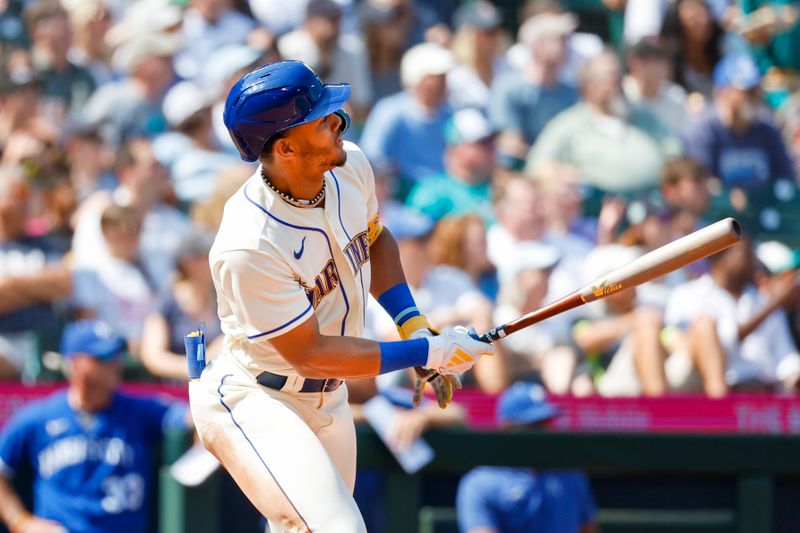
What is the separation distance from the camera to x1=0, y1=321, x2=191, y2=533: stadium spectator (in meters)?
6.31

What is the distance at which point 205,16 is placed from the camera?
9.52m

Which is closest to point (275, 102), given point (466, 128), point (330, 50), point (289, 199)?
point (289, 199)

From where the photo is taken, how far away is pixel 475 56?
970 centimetres

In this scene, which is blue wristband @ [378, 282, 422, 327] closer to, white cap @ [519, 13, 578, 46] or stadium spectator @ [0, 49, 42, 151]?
stadium spectator @ [0, 49, 42, 151]

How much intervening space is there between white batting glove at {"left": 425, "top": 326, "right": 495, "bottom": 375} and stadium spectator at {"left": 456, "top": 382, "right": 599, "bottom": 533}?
81.4 inches

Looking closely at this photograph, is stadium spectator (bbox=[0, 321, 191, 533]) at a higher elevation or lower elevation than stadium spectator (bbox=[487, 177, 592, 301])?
lower

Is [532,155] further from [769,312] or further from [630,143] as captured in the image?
[769,312]

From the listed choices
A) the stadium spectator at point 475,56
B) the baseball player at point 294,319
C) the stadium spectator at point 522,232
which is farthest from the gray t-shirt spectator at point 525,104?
the baseball player at point 294,319

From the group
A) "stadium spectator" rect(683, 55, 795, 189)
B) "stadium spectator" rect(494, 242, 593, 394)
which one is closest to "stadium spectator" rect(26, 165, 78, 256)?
"stadium spectator" rect(494, 242, 593, 394)

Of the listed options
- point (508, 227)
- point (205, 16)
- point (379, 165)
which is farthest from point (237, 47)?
point (508, 227)

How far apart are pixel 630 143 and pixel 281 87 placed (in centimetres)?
538

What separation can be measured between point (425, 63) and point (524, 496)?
373cm

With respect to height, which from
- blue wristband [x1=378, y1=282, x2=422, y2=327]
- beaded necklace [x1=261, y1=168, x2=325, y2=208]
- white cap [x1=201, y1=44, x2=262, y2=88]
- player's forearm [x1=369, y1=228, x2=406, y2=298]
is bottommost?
blue wristband [x1=378, y1=282, x2=422, y2=327]

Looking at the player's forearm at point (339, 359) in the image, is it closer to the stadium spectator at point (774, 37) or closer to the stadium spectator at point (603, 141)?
the stadium spectator at point (603, 141)
